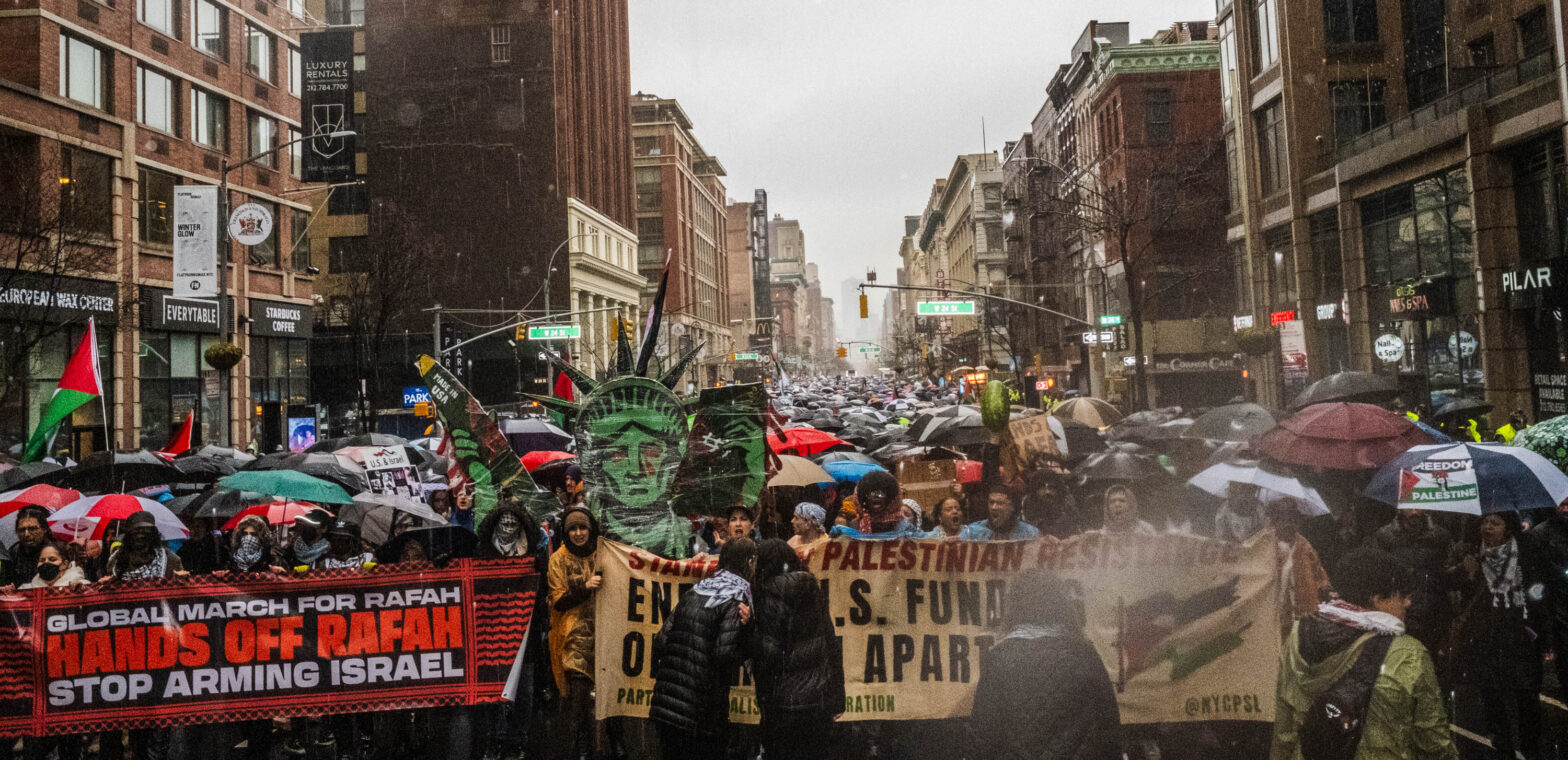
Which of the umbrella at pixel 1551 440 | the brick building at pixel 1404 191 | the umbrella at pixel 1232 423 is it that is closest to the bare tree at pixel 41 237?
the umbrella at pixel 1232 423

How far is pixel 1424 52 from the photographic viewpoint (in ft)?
104

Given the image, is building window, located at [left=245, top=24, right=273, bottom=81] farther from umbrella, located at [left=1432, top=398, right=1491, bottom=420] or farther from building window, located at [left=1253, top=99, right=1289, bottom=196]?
umbrella, located at [left=1432, top=398, right=1491, bottom=420]

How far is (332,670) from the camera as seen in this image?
6809mm

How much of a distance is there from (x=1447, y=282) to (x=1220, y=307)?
22394mm

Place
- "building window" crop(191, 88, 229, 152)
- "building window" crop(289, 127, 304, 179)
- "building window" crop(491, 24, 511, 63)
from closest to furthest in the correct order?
"building window" crop(191, 88, 229, 152) → "building window" crop(289, 127, 304, 179) → "building window" crop(491, 24, 511, 63)

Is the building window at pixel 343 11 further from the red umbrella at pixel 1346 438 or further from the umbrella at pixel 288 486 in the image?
the red umbrella at pixel 1346 438

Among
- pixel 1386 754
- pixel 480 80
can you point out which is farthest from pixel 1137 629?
pixel 480 80

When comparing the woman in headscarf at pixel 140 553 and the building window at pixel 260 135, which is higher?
the building window at pixel 260 135

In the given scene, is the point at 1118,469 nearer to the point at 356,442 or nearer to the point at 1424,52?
the point at 356,442

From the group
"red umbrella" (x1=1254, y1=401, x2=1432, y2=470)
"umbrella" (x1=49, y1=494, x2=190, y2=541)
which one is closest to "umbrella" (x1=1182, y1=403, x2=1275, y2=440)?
"red umbrella" (x1=1254, y1=401, x2=1432, y2=470)

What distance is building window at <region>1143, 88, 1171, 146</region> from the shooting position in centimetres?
4825

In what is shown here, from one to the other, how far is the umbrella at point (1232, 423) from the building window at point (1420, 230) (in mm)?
15195

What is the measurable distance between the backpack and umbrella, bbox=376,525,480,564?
5843 millimetres

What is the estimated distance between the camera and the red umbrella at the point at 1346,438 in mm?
9117
